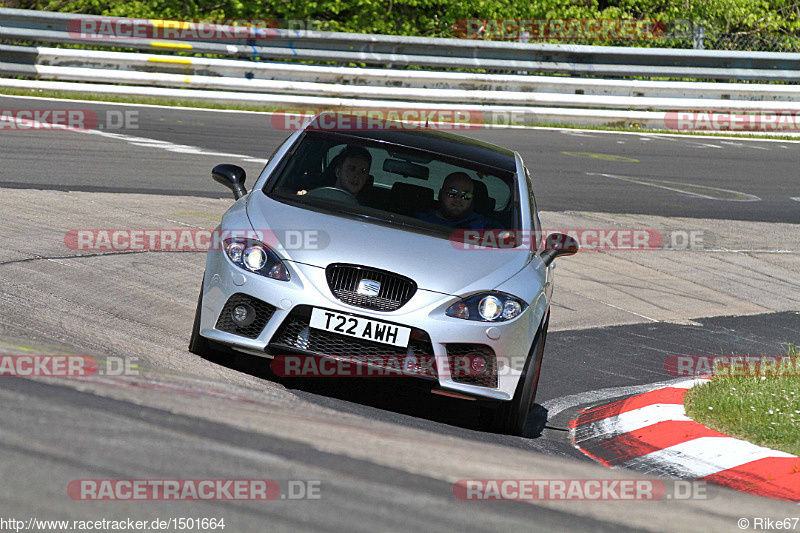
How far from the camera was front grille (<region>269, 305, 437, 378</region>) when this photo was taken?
537 cm

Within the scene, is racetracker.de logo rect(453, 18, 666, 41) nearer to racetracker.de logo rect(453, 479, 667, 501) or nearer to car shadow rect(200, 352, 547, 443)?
car shadow rect(200, 352, 547, 443)

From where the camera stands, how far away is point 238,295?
558cm

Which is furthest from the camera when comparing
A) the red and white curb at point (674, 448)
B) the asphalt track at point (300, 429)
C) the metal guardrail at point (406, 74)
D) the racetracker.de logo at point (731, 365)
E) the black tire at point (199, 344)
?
the metal guardrail at point (406, 74)

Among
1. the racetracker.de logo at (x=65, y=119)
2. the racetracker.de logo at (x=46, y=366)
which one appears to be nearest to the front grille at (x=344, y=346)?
the racetracker.de logo at (x=46, y=366)

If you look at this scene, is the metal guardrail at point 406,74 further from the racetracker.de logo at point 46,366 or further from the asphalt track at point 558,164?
the racetracker.de logo at point 46,366

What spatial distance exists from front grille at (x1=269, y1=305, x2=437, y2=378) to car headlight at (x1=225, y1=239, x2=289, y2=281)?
0.24m

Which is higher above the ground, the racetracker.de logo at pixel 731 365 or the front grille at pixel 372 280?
the front grille at pixel 372 280

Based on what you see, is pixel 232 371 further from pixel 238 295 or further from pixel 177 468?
pixel 177 468

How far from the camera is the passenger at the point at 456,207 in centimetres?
634

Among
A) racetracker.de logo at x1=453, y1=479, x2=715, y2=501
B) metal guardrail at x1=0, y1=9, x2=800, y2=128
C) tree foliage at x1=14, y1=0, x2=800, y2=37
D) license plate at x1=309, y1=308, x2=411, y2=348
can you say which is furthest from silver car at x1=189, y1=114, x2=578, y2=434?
tree foliage at x1=14, y1=0, x2=800, y2=37

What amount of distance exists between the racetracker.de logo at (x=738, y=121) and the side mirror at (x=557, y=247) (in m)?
15.8

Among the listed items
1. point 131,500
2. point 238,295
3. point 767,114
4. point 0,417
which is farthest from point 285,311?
point 767,114

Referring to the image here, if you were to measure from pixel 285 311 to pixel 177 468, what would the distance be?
1.85m

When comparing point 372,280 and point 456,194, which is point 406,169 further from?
point 372,280
